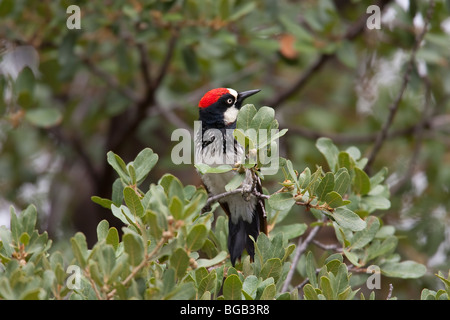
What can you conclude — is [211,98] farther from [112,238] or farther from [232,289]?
[232,289]

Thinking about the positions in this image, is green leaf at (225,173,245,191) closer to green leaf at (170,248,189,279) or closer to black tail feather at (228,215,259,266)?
green leaf at (170,248,189,279)

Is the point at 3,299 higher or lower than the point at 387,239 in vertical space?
higher

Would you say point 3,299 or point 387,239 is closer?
point 3,299

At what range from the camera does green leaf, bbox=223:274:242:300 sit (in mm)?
2006

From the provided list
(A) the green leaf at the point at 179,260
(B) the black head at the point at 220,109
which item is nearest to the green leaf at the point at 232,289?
(A) the green leaf at the point at 179,260

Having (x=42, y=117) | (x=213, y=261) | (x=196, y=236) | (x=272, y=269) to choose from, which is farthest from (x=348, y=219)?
(x=42, y=117)

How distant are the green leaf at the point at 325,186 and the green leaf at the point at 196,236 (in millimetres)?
576

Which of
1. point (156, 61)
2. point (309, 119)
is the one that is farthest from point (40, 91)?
point (309, 119)

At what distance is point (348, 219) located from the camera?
86.8 inches

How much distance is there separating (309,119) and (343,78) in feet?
3.14

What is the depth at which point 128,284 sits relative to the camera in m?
1.80

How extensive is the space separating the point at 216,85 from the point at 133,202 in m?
3.01
